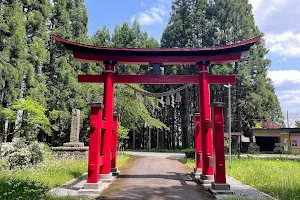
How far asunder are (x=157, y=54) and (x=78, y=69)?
16.6 metres

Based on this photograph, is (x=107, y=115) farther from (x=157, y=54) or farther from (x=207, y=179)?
(x=207, y=179)

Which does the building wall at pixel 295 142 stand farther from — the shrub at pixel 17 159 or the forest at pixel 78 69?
the shrub at pixel 17 159

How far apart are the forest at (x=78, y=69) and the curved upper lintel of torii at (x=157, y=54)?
684 centimetres

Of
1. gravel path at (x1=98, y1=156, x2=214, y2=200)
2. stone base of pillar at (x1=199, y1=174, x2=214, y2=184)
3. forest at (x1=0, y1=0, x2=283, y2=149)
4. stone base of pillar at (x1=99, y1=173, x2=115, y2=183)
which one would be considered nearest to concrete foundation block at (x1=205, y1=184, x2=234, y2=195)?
gravel path at (x1=98, y1=156, x2=214, y2=200)

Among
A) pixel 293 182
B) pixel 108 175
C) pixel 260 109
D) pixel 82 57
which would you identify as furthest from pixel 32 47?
pixel 260 109

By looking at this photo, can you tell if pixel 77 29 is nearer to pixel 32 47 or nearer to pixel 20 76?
pixel 32 47

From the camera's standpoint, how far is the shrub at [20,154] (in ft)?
29.7

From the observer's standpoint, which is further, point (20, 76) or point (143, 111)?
point (143, 111)

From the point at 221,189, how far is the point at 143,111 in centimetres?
1551

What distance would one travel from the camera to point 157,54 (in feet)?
27.0

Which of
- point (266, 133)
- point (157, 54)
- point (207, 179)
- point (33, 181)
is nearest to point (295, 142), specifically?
point (266, 133)

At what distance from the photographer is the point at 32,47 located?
57.7 ft

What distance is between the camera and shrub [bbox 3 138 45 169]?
29.7 ft

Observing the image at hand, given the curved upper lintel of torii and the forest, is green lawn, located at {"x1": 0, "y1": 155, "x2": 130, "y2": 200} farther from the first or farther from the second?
the forest
